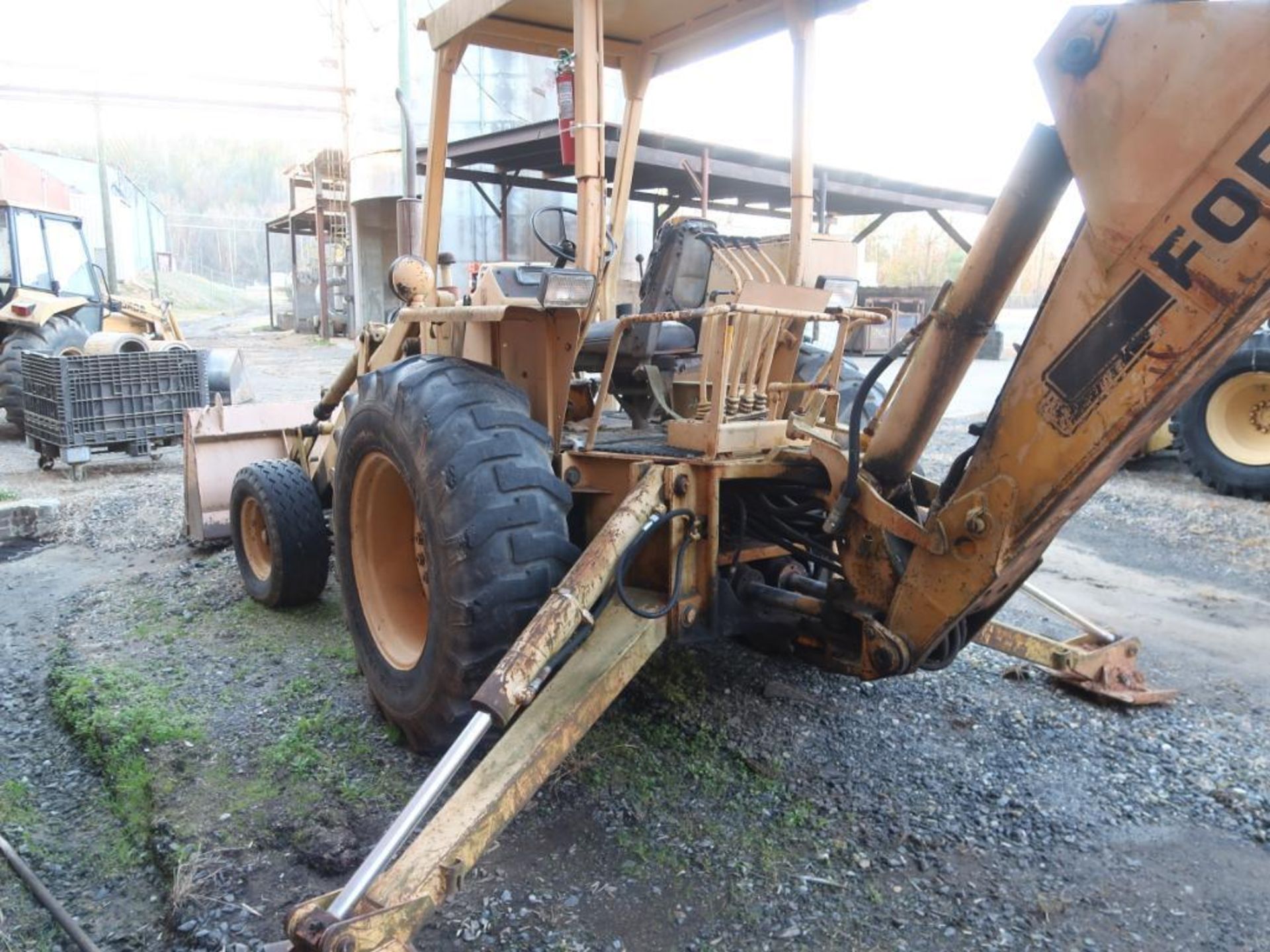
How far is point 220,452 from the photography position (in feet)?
17.7

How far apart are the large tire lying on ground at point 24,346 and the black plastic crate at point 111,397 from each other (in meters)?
0.90

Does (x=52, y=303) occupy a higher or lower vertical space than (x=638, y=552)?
higher

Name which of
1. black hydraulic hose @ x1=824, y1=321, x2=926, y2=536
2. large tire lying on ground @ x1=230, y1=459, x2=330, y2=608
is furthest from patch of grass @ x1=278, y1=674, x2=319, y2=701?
black hydraulic hose @ x1=824, y1=321, x2=926, y2=536

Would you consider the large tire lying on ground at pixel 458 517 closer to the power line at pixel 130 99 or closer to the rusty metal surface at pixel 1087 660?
the rusty metal surface at pixel 1087 660

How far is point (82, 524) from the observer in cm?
638

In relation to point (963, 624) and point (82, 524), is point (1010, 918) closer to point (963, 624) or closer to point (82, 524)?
point (963, 624)

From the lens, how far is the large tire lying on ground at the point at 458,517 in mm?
2572

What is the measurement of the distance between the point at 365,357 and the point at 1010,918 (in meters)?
3.48

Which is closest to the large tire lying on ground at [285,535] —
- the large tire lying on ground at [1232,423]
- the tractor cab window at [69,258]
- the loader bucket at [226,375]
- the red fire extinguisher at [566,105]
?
the red fire extinguisher at [566,105]

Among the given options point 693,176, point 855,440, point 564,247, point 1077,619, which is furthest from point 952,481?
point 693,176

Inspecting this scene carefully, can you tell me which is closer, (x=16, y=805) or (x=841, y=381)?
(x=16, y=805)

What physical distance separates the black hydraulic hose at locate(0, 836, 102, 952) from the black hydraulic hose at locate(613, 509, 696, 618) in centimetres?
150

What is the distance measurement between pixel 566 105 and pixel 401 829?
2246 millimetres

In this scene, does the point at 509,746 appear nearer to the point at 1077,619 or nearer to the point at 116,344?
the point at 1077,619
